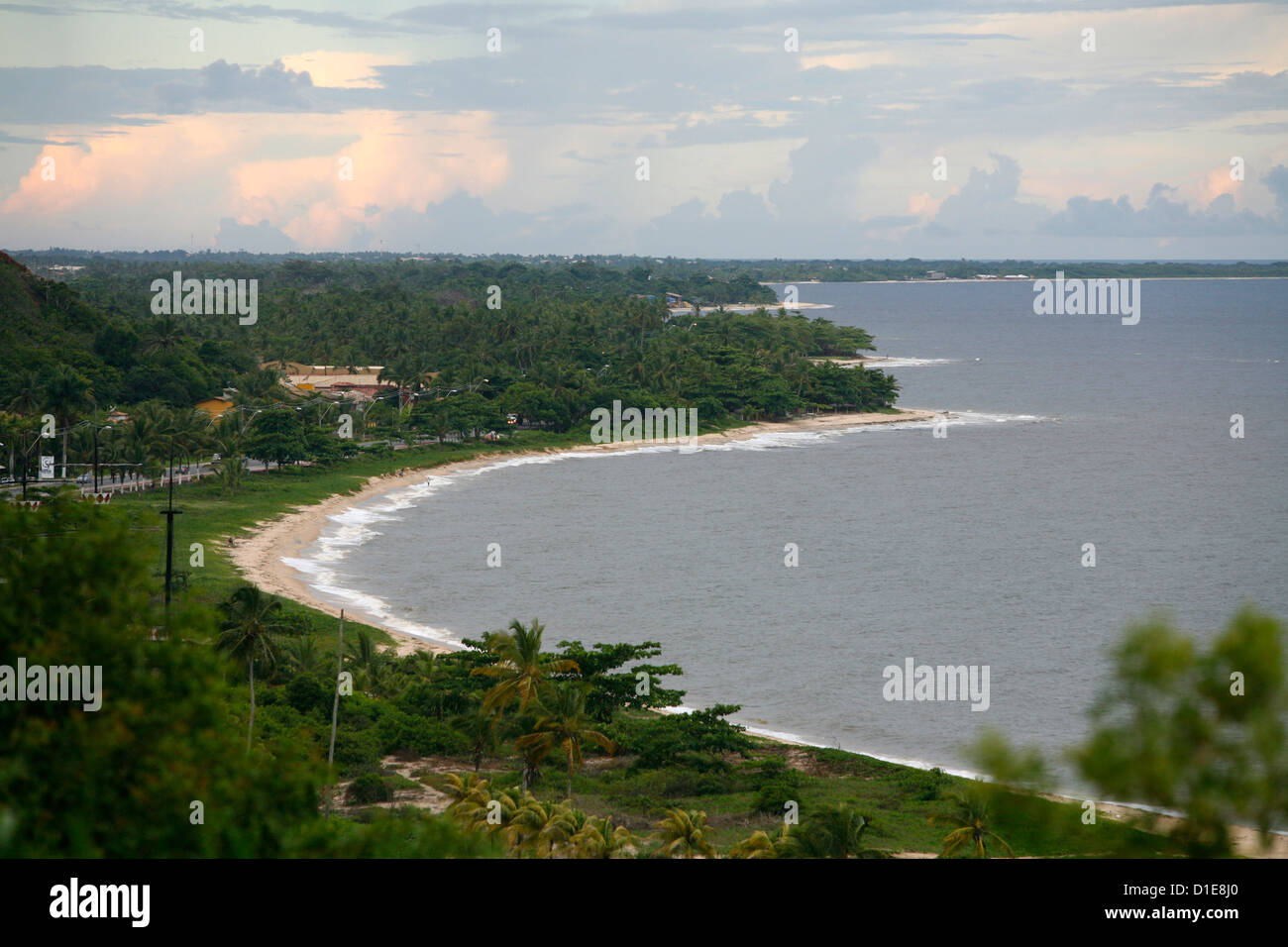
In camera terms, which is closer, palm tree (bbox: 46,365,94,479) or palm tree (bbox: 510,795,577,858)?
palm tree (bbox: 510,795,577,858)

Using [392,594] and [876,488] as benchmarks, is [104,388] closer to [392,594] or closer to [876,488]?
[392,594]

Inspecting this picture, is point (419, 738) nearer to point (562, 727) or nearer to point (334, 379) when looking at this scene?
point (562, 727)

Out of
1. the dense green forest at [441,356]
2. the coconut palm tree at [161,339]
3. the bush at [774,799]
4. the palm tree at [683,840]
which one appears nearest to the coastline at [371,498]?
the bush at [774,799]

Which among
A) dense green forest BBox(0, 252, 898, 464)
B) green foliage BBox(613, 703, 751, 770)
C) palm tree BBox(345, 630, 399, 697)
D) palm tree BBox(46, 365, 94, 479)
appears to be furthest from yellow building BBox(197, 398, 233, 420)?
green foliage BBox(613, 703, 751, 770)

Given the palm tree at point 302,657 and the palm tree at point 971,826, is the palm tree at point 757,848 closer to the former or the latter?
the palm tree at point 971,826

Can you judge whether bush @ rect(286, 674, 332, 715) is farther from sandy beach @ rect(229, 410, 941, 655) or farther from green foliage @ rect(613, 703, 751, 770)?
sandy beach @ rect(229, 410, 941, 655)
